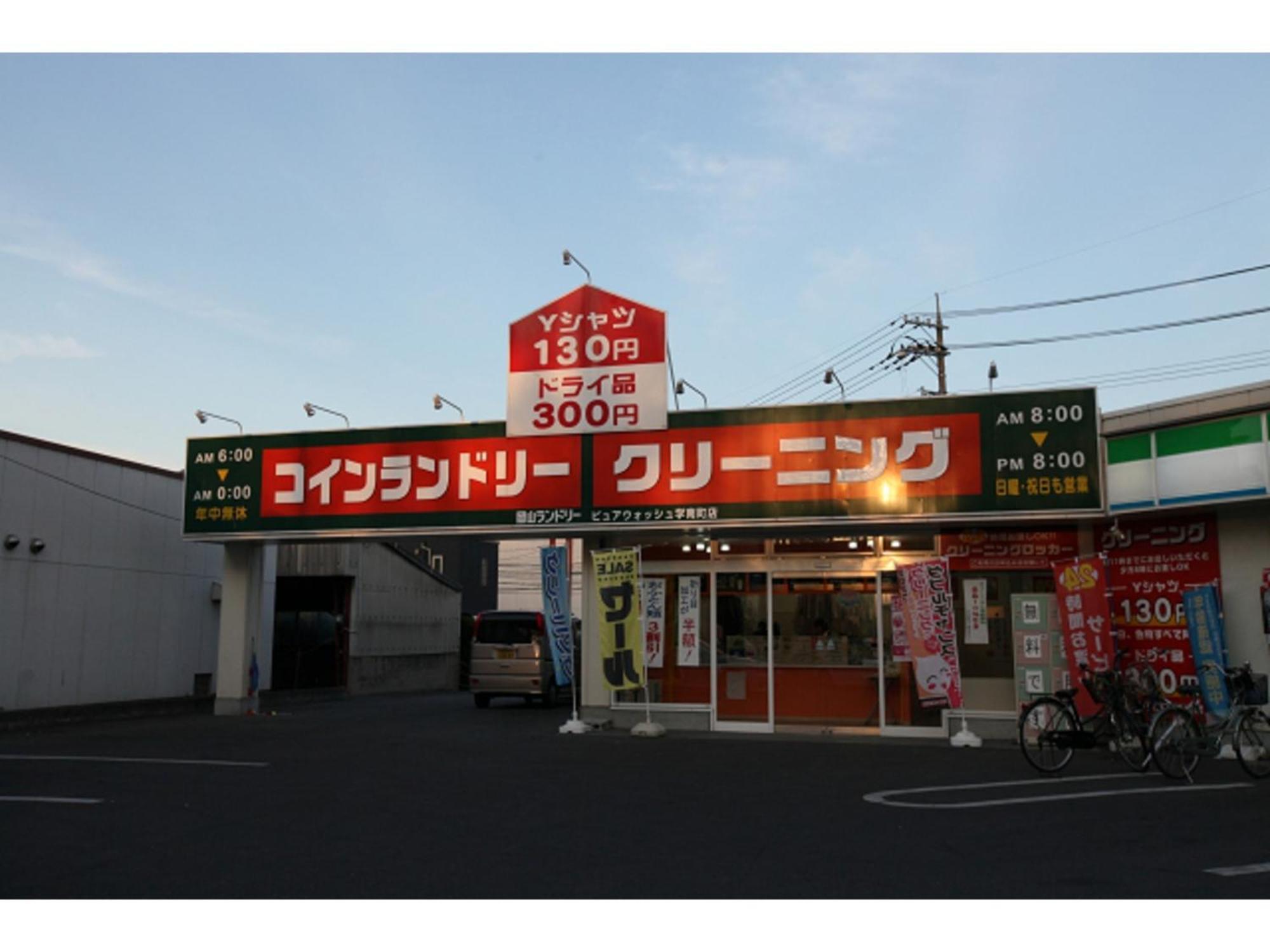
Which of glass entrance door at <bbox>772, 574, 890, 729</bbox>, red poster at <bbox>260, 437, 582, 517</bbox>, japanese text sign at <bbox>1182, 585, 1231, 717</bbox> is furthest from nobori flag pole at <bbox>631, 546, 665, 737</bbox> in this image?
japanese text sign at <bbox>1182, 585, 1231, 717</bbox>

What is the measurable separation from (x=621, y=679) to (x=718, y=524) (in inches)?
104

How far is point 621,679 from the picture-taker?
15.6 metres

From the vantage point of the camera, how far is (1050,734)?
1134cm

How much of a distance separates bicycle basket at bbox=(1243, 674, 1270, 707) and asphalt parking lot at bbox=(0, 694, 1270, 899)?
0.82m

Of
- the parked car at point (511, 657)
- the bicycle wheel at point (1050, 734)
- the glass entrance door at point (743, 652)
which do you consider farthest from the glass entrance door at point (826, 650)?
the parked car at point (511, 657)

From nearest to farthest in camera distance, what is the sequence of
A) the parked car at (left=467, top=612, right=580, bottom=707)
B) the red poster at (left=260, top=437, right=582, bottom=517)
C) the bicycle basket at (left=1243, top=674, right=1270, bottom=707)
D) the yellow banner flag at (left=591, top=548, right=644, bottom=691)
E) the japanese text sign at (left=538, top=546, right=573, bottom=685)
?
the bicycle basket at (left=1243, top=674, right=1270, bottom=707)
the yellow banner flag at (left=591, top=548, right=644, bottom=691)
the japanese text sign at (left=538, top=546, right=573, bottom=685)
the red poster at (left=260, top=437, right=582, bottom=517)
the parked car at (left=467, top=612, right=580, bottom=707)

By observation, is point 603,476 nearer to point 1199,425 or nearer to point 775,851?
point 1199,425

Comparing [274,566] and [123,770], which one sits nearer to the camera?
[123,770]

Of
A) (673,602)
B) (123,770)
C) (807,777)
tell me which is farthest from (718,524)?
(123,770)

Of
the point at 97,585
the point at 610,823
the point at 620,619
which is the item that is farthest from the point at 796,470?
the point at 97,585

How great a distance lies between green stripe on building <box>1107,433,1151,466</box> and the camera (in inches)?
547

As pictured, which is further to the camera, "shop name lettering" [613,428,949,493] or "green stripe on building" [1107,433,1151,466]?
"shop name lettering" [613,428,949,493]

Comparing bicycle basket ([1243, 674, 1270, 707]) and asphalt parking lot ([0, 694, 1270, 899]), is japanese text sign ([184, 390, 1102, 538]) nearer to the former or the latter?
bicycle basket ([1243, 674, 1270, 707])

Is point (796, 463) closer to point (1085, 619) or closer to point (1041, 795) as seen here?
point (1085, 619)
